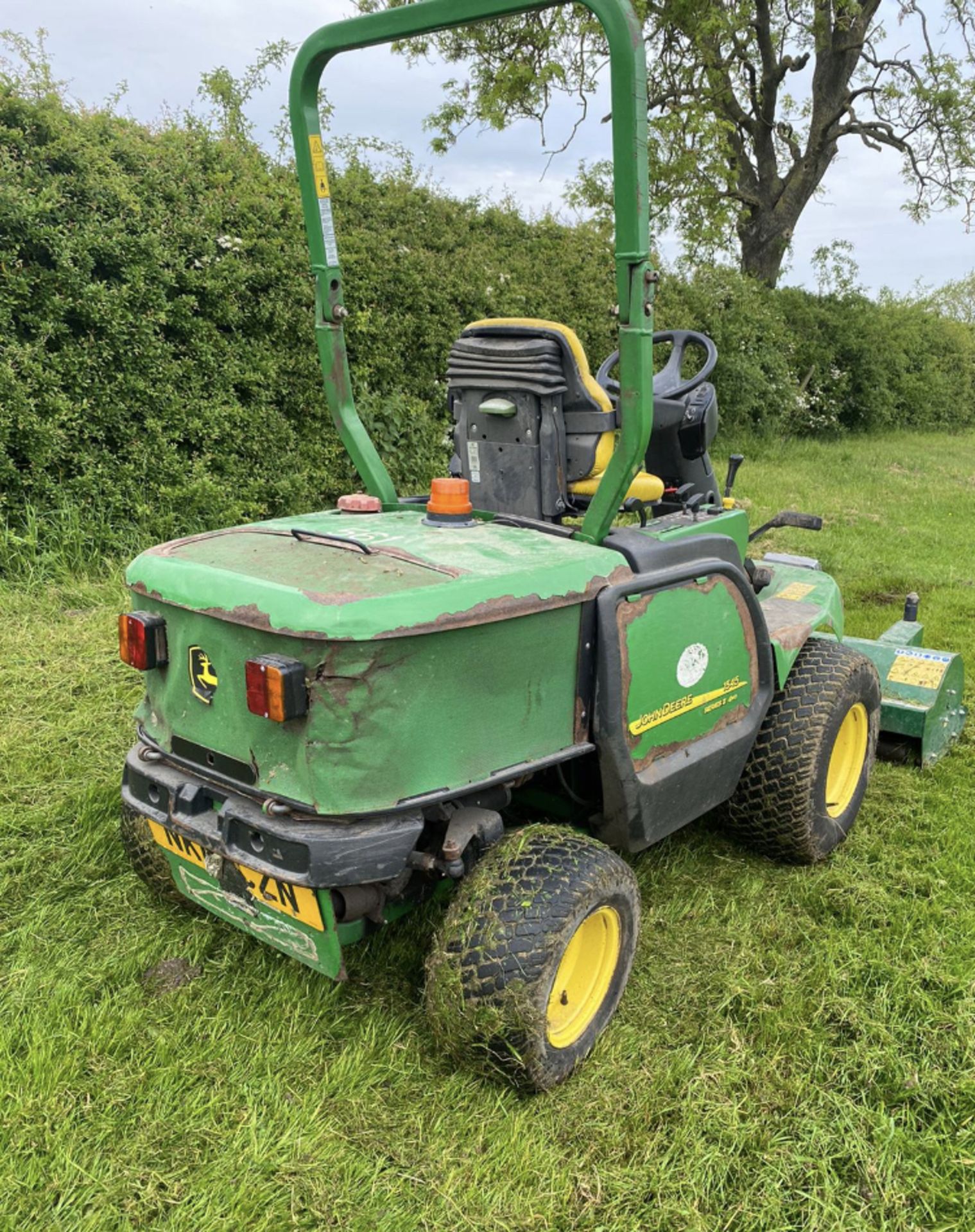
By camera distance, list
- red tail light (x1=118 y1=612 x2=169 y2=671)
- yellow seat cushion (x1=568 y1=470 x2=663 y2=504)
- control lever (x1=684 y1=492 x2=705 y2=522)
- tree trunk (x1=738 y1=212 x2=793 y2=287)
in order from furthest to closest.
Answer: tree trunk (x1=738 y1=212 x2=793 y2=287) → control lever (x1=684 y1=492 x2=705 y2=522) → yellow seat cushion (x1=568 y1=470 x2=663 y2=504) → red tail light (x1=118 y1=612 x2=169 y2=671)

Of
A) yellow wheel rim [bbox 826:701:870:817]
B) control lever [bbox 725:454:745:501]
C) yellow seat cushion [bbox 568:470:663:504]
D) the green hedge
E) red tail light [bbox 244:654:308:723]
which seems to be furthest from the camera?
the green hedge

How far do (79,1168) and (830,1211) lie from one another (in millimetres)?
1528

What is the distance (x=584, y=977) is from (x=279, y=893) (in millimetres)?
812

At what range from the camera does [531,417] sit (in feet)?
8.69

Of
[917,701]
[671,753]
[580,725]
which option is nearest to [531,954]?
[580,725]

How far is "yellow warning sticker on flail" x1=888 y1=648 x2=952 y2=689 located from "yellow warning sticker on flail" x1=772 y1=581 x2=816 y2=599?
642 mm

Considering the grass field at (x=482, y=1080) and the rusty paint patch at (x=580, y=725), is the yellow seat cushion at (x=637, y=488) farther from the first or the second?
the grass field at (x=482, y=1080)

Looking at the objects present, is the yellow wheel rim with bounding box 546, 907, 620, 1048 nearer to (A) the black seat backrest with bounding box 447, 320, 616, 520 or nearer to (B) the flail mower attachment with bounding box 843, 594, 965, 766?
(A) the black seat backrest with bounding box 447, 320, 616, 520

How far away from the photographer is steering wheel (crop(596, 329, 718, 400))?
3.40 meters

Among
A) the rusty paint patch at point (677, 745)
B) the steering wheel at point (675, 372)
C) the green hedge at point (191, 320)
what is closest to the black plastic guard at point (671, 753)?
the rusty paint patch at point (677, 745)

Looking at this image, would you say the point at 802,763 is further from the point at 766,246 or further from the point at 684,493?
the point at 766,246

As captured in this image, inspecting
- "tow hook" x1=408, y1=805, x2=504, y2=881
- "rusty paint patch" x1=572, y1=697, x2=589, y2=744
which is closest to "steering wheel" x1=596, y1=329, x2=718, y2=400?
"rusty paint patch" x1=572, y1=697, x2=589, y2=744

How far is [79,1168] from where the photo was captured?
197 centimetres

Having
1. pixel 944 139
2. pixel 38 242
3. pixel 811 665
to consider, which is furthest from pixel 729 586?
pixel 944 139
